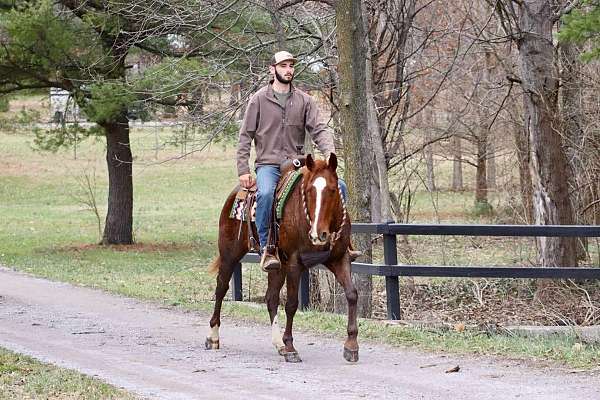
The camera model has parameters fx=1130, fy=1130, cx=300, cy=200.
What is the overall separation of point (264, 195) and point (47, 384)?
275 centimetres

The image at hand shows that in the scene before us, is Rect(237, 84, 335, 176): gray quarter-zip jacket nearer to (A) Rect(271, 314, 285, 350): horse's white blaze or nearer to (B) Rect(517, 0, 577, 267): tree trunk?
(A) Rect(271, 314, 285, 350): horse's white blaze

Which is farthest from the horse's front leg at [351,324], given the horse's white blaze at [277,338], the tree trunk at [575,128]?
the tree trunk at [575,128]

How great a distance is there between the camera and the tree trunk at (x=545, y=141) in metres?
18.2

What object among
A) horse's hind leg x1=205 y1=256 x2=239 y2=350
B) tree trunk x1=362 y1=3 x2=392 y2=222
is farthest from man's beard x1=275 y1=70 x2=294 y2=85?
tree trunk x1=362 y1=3 x2=392 y2=222

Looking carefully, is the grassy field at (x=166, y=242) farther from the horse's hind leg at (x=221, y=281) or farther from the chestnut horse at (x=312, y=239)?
the chestnut horse at (x=312, y=239)

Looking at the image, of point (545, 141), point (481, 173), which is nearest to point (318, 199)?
point (545, 141)

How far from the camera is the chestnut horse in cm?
1005

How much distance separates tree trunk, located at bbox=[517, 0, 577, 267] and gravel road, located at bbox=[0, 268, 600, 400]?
273 inches

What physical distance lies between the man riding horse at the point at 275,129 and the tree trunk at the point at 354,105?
3.34m

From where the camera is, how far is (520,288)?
18.8 meters

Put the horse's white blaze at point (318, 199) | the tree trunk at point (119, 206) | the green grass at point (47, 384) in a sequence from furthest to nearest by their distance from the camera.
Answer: the tree trunk at point (119, 206) < the horse's white blaze at point (318, 199) < the green grass at point (47, 384)

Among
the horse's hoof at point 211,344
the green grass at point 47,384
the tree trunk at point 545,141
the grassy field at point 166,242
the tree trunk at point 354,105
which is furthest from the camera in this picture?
the tree trunk at point 545,141

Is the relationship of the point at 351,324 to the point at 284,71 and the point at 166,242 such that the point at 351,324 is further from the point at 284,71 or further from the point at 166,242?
the point at 166,242

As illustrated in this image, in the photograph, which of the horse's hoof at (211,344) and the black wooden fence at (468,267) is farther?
the black wooden fence at (468,267)
